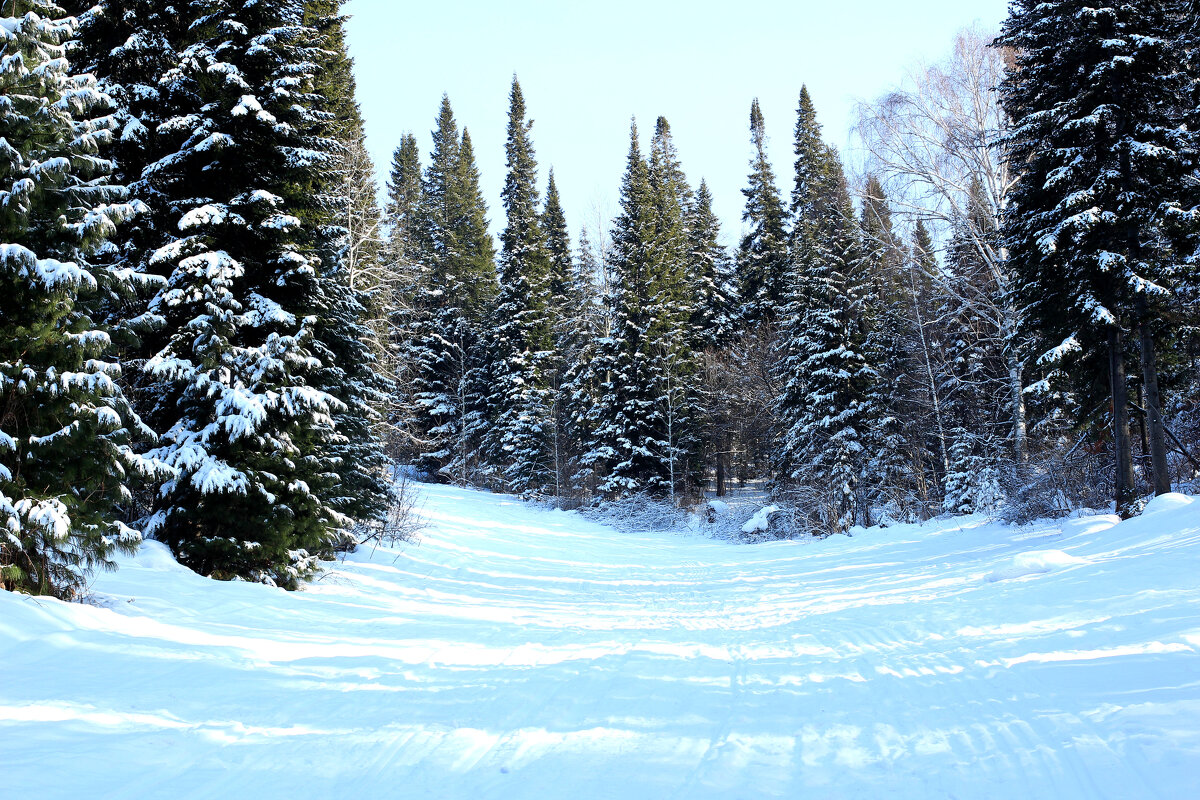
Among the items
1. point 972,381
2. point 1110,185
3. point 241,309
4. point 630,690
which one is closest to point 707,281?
point 972,381

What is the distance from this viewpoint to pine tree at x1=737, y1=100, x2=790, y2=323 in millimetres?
38438

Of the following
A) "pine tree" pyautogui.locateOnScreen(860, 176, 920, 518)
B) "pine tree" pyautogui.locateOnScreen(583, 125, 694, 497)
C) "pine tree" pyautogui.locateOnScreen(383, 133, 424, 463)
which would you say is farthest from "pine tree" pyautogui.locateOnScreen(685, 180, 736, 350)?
"pine tree" pyautogui.locateOnScreen(383, 133, 424, 463)

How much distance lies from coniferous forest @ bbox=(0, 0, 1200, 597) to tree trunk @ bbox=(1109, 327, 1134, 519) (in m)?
0.07

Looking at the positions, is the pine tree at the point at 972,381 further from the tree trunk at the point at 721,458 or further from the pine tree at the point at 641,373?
the pine tree at the point at 641,373

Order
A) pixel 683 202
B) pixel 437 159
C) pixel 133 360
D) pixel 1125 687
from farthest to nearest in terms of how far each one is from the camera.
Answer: pixel 437 159 < pixel 683 202 < pixel 133 360 < pixel 1125 687

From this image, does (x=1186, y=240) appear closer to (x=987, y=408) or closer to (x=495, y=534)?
(x=987, y=408)

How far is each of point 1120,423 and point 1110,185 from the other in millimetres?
4346

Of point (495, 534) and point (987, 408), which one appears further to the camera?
point (987, 408)

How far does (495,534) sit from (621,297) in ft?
48.6

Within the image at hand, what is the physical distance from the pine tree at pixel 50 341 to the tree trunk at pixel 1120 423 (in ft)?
50.3

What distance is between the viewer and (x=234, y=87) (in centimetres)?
1027

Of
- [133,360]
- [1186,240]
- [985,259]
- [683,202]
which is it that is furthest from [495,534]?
[683,202]

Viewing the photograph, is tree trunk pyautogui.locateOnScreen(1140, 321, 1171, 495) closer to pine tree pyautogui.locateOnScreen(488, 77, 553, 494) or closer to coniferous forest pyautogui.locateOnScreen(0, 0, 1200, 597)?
coniferous forest pyautogui.locateOnScreen(0, 0, 1200, 597)

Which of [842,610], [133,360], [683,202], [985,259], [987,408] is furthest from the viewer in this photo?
[683,202]
